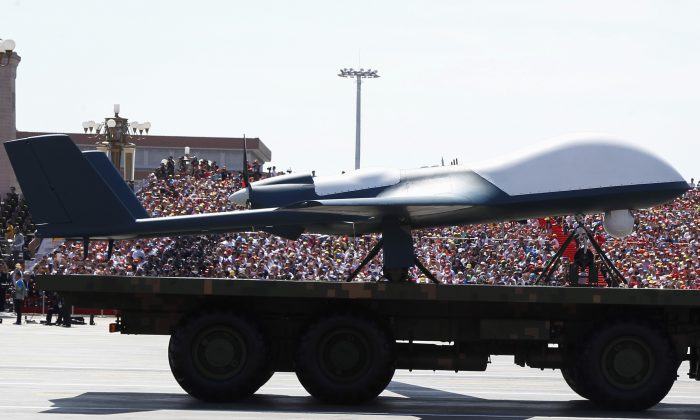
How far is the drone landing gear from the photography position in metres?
15.9

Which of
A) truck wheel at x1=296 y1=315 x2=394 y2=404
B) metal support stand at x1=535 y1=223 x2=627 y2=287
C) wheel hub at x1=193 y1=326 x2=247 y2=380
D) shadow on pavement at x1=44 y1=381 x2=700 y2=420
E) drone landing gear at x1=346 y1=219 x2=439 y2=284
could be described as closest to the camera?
shadow on pavement at x1=44 y1=381 x2=700 y2=420

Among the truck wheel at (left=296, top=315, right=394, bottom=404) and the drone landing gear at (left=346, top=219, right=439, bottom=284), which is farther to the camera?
the drone landing gear at (left=346, top=219, right=439, bottom=284)

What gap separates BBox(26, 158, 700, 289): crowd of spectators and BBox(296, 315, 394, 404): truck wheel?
15136 millimetres

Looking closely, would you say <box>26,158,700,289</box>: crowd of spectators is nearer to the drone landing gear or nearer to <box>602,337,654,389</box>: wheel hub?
the drone landing gear

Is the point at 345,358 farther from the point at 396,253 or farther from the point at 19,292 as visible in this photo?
the point at 19,292

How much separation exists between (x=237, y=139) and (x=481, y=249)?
5598 centimetres

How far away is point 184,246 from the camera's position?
107 feet

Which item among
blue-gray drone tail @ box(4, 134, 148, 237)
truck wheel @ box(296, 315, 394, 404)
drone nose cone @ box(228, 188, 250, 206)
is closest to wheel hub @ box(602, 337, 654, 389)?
truck wheel @ box(296, 315, 394, 404)

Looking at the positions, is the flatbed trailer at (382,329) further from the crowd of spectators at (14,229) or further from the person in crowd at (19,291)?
the crowd of spectators at (14,229)

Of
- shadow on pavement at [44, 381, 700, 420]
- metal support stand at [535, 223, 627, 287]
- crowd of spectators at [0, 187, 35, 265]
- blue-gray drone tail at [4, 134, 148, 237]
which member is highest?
crowd of spectators at [0, 187, 35, 265]

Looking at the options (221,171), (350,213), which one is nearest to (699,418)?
(350,213)

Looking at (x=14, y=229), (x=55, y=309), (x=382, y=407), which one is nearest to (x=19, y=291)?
(x=55, y=309)

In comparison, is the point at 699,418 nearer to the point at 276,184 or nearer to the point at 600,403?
the point at 600,403

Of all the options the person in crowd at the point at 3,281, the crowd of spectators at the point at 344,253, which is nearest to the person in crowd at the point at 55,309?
the crowd of spectators at the point at 344,253
